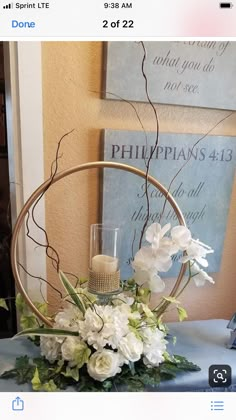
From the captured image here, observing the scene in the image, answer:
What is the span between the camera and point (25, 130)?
52 centimetres

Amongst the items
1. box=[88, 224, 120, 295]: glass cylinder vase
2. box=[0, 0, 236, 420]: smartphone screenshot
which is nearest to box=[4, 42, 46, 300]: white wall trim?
box=[0, 0, 236, 420]: smartphone screenshot

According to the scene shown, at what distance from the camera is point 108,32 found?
1.43 feet

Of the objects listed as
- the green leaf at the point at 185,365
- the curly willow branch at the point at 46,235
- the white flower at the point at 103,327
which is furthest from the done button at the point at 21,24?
the green leaf at the point at 185,365

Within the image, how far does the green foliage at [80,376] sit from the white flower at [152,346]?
21mm

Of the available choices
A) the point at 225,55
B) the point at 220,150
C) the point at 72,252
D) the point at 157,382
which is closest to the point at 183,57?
the point at 225,55

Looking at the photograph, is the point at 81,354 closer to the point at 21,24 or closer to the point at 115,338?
the point at 115,338

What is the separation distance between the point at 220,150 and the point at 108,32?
0.90 ft

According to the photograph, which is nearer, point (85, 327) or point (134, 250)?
point (85, 327)

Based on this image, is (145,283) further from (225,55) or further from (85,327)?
(225,55)

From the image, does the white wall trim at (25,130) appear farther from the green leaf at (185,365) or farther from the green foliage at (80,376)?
the green leaf at (185,365)

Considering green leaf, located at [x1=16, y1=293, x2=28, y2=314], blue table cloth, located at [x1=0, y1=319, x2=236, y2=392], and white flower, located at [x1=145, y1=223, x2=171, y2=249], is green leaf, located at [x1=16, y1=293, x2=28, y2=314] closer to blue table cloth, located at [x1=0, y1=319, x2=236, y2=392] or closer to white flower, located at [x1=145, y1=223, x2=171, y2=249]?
blue table cloth, located at [x1=0, y1=319, x2=236, y2=392]

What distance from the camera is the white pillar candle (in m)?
0.49
